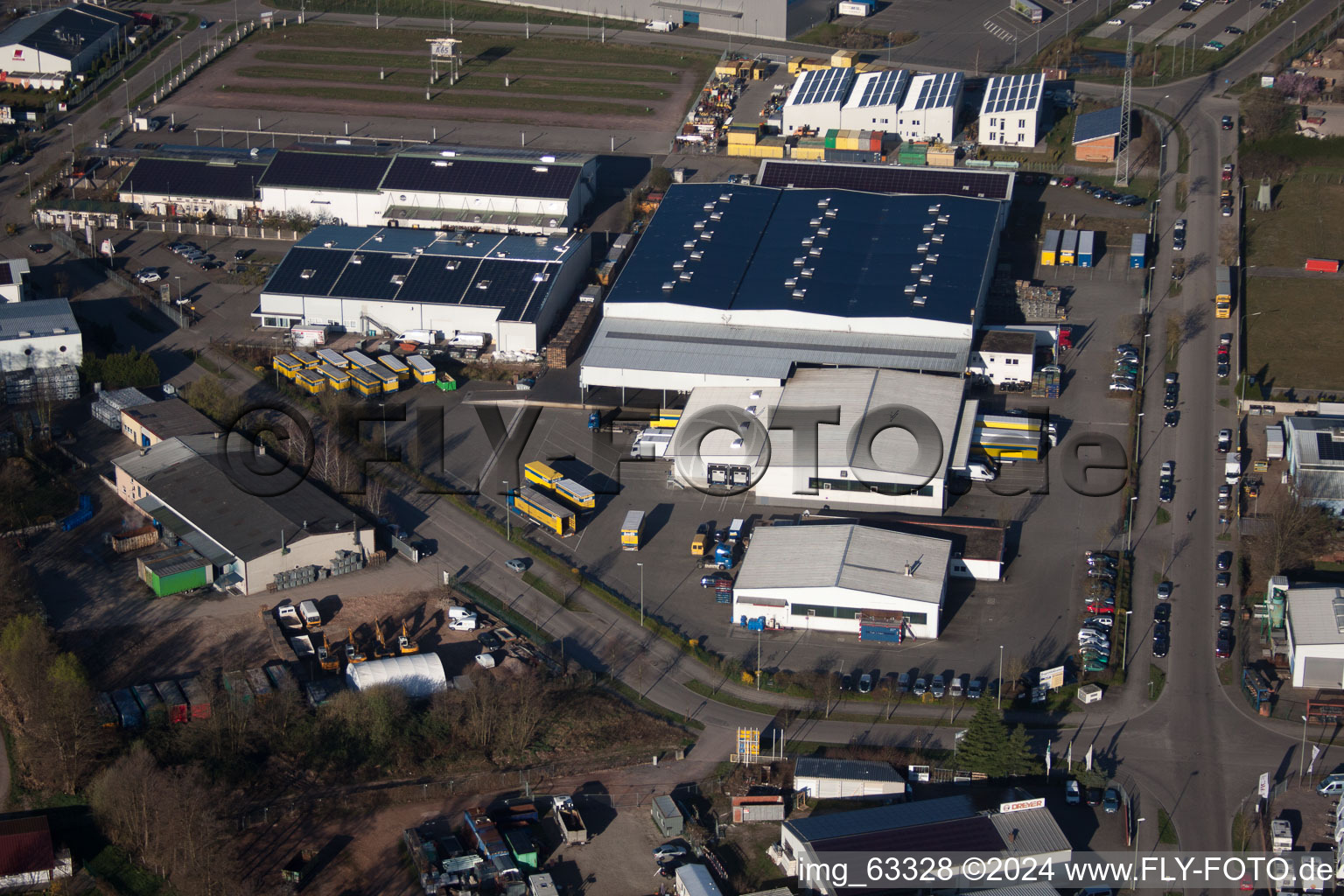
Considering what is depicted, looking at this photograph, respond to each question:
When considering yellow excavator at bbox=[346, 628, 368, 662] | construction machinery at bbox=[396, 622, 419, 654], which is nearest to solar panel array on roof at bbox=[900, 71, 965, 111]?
construction machinery at bbox=[396, 622, 419, 654]

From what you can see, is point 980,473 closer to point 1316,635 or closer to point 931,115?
point 1316,635

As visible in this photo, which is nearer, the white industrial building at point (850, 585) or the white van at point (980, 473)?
the white industrial building at point (850, 585)

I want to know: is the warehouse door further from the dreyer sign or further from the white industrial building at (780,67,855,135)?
the white industrial building at (780,67,855,135)

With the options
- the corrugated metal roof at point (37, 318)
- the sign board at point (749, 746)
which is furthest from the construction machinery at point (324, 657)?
the corrugated metal roof at point (37, 318)

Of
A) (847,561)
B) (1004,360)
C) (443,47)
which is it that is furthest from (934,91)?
(847,561)

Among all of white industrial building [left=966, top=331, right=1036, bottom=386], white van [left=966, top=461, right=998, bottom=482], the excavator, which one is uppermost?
white industrial building [left=966, top=331, right=1036, bottom=386]

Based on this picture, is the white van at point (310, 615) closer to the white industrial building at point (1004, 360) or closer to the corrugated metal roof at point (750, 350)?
the corrugated metal roof at point (750, 350)
